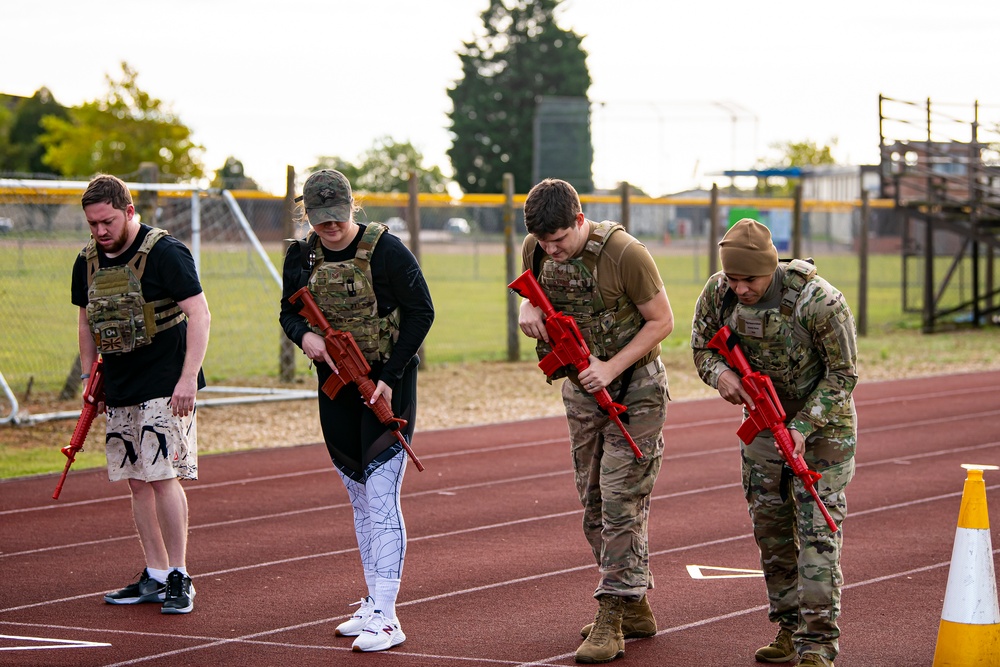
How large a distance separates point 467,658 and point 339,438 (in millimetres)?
1069

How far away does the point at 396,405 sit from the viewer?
5285 mm

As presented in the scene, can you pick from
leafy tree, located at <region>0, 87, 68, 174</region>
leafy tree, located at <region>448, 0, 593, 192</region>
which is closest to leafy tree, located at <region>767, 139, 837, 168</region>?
leafy tree, located at <region>448, 0, 593, 192</region>

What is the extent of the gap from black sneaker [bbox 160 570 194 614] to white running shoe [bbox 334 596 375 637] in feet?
2.85

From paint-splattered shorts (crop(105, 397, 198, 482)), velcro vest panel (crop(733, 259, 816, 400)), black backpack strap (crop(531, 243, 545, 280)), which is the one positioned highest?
black backpack strap (crop(531, 243, 545, 280))

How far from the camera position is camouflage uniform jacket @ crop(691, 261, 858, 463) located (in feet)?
15.4

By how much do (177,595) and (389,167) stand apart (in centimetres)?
7335

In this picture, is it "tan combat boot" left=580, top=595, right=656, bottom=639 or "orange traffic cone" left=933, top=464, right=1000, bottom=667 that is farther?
"tan combat boot" left=580, top=595, right=656, bottom=639

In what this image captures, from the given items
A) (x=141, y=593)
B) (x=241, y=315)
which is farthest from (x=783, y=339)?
(x=241, y=315)

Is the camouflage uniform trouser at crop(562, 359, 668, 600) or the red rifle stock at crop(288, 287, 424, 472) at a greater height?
the red rifle stock at crop(288, 287, 424, 472)

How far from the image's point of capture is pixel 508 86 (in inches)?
2672

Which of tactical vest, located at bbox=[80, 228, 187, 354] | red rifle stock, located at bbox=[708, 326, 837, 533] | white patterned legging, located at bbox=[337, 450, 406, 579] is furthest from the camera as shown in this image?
tactical vest, located at bbox=[80, 228, 187, 354]

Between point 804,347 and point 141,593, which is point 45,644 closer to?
point 141,593

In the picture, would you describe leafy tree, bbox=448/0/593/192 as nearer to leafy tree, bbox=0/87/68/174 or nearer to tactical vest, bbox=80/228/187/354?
leafy tree, bbox=0/87/68/174

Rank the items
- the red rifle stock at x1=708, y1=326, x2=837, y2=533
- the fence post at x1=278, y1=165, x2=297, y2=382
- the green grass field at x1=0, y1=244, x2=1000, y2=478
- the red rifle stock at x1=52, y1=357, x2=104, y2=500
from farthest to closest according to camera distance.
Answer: the fence post at x1=278, y1=165, x2=297, y2=382 < the green grass field at x1=0, y1=244, x2=1000, y2=478 < the red rifle stock at x1=52, y1=357, x2=104, y2=500 < the red rifle stock at x1=708, y1=326, x2=837, y2=533
